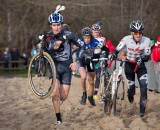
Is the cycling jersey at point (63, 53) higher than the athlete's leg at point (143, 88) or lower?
higher

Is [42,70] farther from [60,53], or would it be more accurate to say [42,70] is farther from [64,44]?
[64,44]

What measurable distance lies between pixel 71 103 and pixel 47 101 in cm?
79

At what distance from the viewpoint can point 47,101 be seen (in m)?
12.2

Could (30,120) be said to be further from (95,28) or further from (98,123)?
(95,28)

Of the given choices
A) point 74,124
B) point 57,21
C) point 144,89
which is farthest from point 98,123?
point 57,21

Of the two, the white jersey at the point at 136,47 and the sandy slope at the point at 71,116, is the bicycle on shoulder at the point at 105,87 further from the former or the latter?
the white jersey at the point at 136,47

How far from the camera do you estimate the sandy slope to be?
8625mm

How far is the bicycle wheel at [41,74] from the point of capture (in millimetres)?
8352

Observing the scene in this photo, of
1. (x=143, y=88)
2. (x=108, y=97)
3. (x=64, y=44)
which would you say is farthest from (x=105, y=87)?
(x=64, y=44)

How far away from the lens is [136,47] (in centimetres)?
945

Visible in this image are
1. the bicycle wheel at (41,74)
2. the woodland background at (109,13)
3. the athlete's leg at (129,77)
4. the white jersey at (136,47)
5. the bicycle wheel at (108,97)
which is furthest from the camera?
the woodland background at (109,13)

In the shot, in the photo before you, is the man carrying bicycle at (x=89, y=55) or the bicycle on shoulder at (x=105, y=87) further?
the man carrying bicycle at (x=89, y=55)

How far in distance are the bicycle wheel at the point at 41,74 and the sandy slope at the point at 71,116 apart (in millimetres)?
697

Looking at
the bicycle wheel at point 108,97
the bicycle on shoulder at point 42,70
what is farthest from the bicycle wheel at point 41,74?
the bicycle wheel at point 108,97
